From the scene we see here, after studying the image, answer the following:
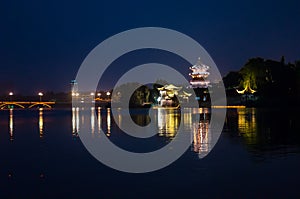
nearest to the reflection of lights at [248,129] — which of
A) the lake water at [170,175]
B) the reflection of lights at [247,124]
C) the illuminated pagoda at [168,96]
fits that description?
the reflection of lights at [247,124]

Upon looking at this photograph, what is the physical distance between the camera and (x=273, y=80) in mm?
69000

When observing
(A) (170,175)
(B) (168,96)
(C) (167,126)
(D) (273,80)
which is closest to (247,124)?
(C) (167,126)

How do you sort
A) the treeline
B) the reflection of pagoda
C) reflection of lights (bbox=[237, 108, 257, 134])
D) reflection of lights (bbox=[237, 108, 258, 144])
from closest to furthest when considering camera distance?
reflection of lights (bbox=[237, 108, 258, 144]) → reflection of lights (bbox=[237, 108, 257, 134]) → the treeline → the reflection of pagoda

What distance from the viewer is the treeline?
6419 centimetres

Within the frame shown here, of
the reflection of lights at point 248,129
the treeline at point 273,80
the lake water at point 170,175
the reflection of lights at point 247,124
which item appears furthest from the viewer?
the treeline at point 273,80

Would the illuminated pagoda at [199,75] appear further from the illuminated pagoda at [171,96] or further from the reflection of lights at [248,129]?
the reflection of lights at [248,129]

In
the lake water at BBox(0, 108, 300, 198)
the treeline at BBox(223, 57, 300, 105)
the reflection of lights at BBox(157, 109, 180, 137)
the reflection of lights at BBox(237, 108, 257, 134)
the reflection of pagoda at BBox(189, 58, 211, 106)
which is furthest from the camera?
the reflection of pagoda at BBox(189, 58, 211, 106)

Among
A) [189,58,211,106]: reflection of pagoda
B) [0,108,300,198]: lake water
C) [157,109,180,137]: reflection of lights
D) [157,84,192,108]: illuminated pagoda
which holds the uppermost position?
[189,58,211,106]: reflection of pagoda

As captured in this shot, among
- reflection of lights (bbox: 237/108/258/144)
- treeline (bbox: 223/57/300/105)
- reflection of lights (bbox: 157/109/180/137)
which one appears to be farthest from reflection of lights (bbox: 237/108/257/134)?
treeline (bbox: 223/57/300/105)

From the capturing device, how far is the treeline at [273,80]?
64.2 meters

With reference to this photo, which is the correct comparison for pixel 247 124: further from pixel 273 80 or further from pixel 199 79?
pixel 199 79

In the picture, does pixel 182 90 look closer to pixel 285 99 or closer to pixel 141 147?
pixel 285 99

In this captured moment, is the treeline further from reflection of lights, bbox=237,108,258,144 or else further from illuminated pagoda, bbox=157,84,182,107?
reflection of lights, bbox=237,108,258,144

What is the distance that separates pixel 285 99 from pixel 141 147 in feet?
175
